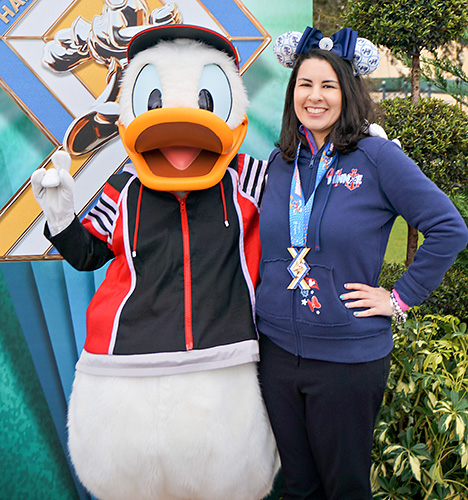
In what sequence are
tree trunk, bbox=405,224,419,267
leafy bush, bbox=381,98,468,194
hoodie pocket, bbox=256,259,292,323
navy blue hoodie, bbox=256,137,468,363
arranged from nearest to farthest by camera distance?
navy blue hoodie, bbox=256,137,468,363 → hoodie pocket, bbox=256,259,292,323 → leafy bush, bbox=381,98,468,194 → tree trunk, bbox=405,224,419,267

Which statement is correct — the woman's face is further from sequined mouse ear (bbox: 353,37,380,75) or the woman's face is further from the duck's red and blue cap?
the duck's red and blue cap

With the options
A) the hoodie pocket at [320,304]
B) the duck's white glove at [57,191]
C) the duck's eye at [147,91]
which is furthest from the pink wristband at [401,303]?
the duck's white glove at [57,191]

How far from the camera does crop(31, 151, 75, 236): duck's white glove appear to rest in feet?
5.53

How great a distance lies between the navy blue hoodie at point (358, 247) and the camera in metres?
1.51

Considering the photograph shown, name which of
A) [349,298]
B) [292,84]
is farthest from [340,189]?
[292,84]

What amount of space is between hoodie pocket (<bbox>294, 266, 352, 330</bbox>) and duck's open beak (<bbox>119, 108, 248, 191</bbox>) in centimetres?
47

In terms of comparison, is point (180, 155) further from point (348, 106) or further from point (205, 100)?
point (348, 106)

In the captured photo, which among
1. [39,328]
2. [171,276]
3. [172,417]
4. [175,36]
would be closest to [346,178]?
[171,276]

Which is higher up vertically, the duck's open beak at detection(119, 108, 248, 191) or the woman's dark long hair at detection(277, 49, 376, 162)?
the duck's open beak at detection(119, 108, 248, 191)

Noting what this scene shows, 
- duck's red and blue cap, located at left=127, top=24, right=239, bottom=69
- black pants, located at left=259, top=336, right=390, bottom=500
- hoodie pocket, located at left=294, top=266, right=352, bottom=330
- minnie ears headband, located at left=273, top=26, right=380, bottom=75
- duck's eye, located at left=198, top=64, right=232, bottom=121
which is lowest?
black pants, located at left=259, top=336, right=390, bottom=500

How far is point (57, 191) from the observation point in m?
1.72

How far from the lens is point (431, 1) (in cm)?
235

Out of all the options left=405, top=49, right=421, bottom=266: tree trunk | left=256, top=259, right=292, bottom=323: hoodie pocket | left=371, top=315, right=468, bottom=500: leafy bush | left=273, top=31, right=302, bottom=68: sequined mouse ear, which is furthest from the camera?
left=405, top=49, right=421, bottom=266: tree trunk

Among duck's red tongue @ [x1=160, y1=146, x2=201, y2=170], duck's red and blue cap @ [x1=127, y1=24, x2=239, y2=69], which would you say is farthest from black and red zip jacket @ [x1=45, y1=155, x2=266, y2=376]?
duck's red and blue cap @ [x1=127, y1=24, x2=239, y2=69]
